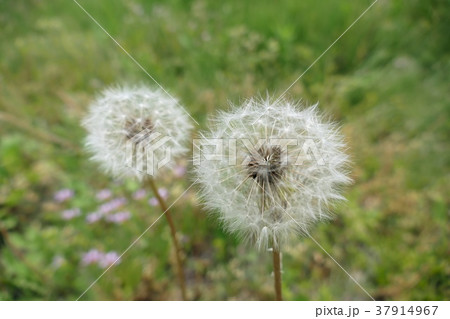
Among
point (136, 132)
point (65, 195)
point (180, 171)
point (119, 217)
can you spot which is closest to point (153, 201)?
point (119, 217)

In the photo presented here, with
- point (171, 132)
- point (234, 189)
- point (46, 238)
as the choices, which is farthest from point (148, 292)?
point (234, 189)

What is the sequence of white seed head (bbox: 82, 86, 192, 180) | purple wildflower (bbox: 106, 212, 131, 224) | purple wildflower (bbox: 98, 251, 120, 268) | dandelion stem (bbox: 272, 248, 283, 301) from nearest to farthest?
dandelion stem (bbox: 272, 248, 283, 301), white seed head (bbox: 82, 86, 192, 180), purple wildflower (bbox: 98, 251, 120, 268), purple wildflower (bbox: 106, 212, 131, 224)

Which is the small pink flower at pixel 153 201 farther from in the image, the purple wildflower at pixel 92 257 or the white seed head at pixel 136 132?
the white seed head at pixel 136 132

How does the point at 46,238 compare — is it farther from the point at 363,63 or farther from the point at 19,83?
the point at 363,63

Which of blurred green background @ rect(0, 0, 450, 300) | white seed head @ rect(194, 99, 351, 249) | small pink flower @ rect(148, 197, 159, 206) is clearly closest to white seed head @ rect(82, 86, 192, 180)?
white seed head @ rect(194, 99, 351, 249)

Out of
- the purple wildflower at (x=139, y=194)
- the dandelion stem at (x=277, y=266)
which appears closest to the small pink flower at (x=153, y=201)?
the purple wildflower at (x=139, y=194)

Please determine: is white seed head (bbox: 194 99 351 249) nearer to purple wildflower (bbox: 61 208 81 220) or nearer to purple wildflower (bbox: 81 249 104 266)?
purple wildflower (bbox: 81 249 104 266)
